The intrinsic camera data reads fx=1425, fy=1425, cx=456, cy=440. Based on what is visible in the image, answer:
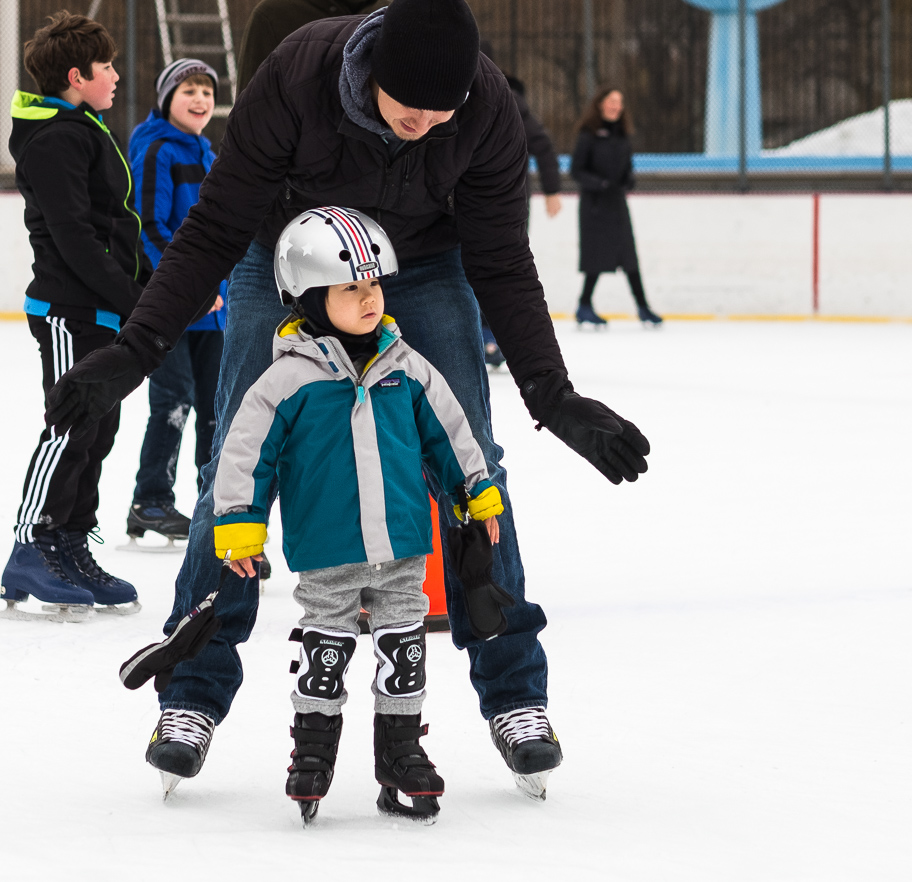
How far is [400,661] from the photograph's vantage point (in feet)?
6.73

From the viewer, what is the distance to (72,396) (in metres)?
1.99

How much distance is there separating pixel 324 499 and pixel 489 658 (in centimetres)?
41

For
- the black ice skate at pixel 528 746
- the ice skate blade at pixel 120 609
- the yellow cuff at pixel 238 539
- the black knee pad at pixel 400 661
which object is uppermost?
the yellow cuff at pixel 238 539

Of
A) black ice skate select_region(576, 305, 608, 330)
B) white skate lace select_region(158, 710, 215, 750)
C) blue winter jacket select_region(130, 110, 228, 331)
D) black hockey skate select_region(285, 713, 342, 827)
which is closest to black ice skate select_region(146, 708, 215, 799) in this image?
white skate lace select_region(158, 710, 215, 750)

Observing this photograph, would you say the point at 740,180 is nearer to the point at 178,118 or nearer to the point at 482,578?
the point at 178,118

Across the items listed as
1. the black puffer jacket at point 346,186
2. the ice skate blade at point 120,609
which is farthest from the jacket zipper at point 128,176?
the black puffer jacket at point 346,186

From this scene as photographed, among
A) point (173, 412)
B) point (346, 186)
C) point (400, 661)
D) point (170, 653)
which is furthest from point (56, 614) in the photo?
point (346, 186)

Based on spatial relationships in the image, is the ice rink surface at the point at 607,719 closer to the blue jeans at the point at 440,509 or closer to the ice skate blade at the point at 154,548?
the ice skate blade at the point at 154,548

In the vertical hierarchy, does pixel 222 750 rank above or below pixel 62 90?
below

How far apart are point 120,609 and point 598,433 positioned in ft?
5.13

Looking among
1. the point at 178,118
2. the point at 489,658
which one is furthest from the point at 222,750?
the point at 178,118

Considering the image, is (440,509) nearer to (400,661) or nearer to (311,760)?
(400,661)

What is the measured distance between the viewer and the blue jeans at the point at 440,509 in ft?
7.09

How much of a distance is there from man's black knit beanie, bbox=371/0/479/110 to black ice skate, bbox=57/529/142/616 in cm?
173
